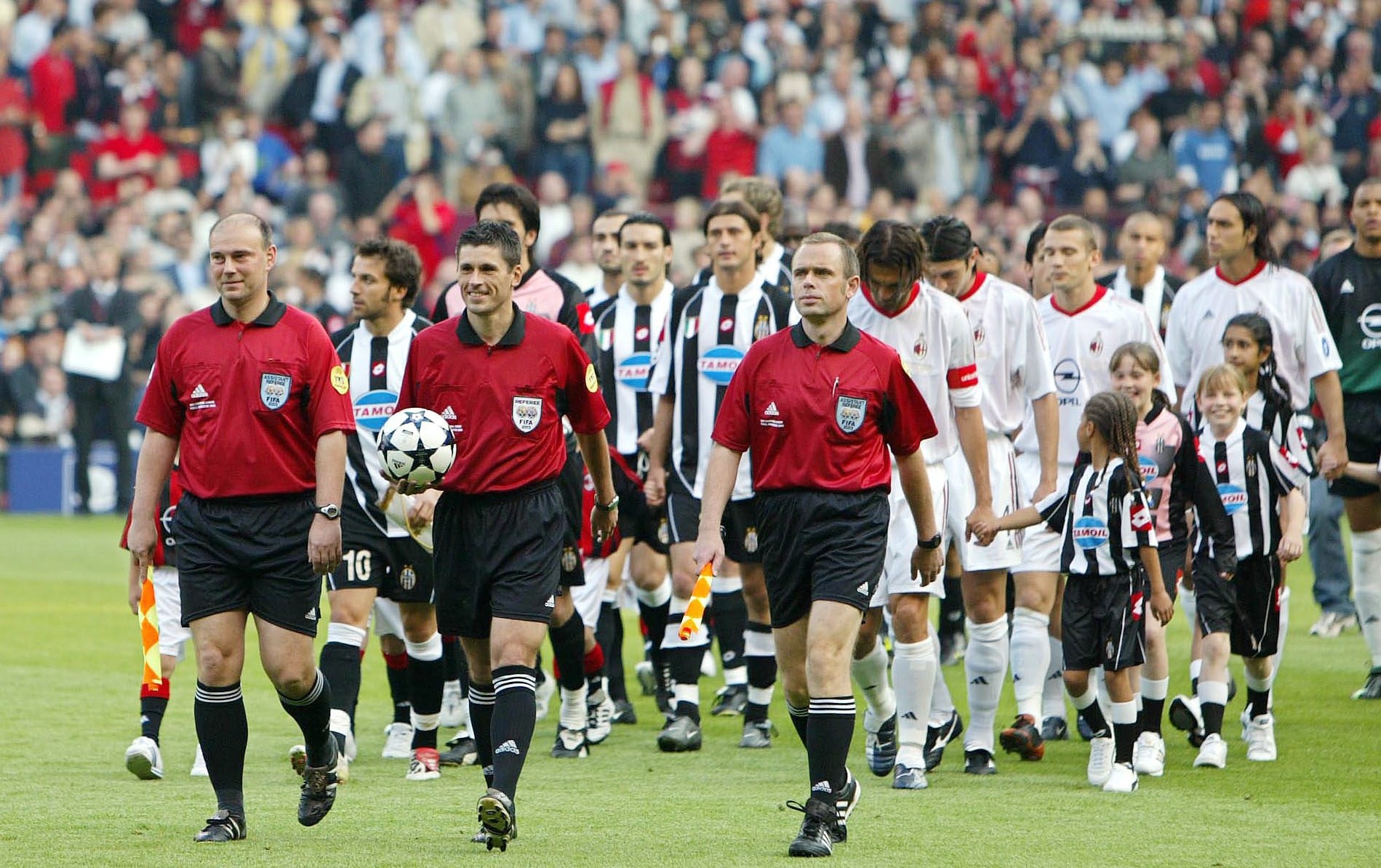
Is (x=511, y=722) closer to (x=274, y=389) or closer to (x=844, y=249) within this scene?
(x=274, y=389)

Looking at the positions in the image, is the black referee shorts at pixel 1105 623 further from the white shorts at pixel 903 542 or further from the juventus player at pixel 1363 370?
the juventus player at pixel 1363 370

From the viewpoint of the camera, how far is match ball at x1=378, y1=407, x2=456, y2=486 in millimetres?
6410

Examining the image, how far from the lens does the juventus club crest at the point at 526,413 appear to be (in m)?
6.71

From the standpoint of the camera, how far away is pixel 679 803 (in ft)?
23.5

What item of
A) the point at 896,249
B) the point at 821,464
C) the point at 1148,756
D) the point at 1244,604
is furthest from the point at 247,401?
the point at 1244,604

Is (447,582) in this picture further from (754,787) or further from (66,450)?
(66,450)

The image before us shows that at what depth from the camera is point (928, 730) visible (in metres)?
8.08

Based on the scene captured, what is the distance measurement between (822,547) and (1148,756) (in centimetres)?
212

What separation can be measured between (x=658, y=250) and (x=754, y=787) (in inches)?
129

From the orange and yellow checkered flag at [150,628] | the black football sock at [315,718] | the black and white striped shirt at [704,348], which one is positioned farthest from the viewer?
the black and white striped shirt at [704,348]

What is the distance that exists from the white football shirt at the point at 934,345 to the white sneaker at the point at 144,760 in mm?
3416

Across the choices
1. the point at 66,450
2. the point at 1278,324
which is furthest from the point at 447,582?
the point at 66,450

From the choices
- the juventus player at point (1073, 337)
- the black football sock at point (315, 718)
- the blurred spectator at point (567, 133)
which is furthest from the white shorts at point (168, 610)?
the blurred spectator at point (567, 133)

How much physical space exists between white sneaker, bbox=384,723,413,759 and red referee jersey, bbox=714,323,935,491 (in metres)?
2.71
